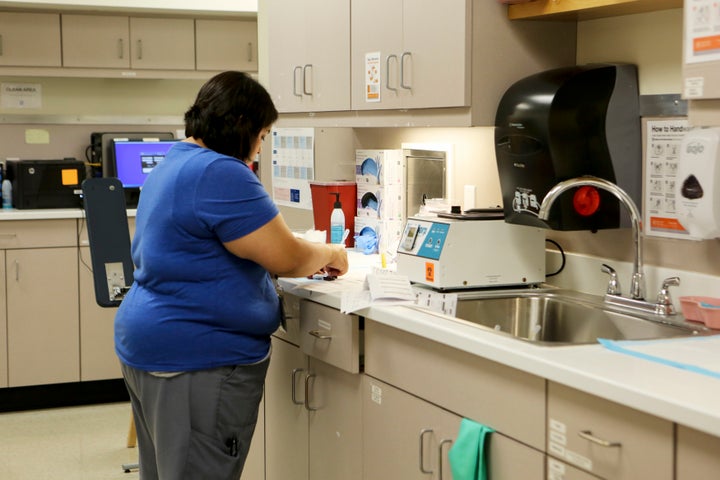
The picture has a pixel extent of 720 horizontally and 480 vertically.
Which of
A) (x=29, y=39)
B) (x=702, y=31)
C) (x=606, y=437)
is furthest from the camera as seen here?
(x=29, y=39)

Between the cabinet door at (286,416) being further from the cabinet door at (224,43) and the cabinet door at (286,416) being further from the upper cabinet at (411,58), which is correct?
the cabinet door at (224,43)

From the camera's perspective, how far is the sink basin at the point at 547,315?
8.05 feet

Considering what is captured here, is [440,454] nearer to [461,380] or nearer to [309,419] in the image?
[461,380]

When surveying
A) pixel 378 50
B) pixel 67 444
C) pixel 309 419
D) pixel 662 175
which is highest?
pixel 378 50

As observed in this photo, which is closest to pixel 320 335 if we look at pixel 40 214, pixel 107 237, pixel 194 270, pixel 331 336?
pixel 331 336

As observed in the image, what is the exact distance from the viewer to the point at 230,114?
2479mm

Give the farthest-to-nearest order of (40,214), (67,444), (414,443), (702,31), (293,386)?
(40,214) < (67,444) < (293,386) < (414,443) < (702,31)

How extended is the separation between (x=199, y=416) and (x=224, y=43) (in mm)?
3526

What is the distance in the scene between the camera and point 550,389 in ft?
6.09

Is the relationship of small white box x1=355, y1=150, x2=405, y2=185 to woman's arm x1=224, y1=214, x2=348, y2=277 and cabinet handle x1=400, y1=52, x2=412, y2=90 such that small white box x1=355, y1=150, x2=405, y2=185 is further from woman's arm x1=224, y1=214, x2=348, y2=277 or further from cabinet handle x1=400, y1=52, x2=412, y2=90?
woman's arm x1=224, y1=214, x2=348, y2=277

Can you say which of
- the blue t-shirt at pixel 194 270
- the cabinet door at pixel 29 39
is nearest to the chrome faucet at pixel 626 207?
the blue t-shirt at pixel 194 270

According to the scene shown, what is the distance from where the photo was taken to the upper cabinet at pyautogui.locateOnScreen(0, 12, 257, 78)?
205 inches

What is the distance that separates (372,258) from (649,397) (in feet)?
6.12

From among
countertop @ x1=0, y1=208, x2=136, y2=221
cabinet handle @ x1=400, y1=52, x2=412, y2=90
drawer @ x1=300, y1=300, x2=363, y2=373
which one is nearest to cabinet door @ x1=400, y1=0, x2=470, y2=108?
cabinet handle @ x1=400, y1=52, x2=412, y2=90
